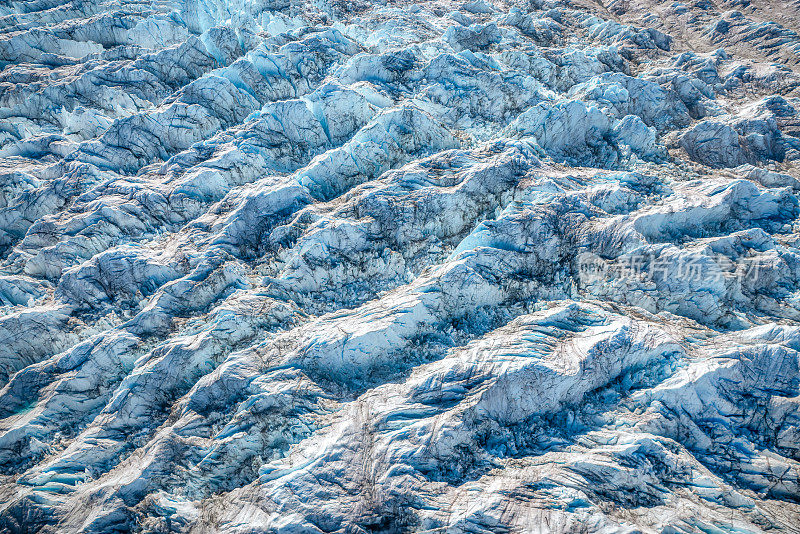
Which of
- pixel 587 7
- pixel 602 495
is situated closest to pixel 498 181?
pixel 602 495

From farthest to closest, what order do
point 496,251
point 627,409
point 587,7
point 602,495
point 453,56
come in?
1. point 587,7
2. point 453,56
3. point 496,251
4. point 627,409
5. point 602,495

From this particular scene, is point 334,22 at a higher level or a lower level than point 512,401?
higher

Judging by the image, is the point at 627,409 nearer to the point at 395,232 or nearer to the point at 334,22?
the point at 395,232

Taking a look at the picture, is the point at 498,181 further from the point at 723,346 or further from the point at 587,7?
the point at 587,7

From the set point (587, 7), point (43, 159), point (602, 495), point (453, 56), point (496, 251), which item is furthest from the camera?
point (587, 7)

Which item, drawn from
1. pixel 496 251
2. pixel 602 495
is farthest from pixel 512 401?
pixel 496 251

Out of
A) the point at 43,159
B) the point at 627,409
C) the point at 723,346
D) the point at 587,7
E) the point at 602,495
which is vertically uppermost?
the point at 587,7

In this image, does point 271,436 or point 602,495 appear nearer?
point 602,495
